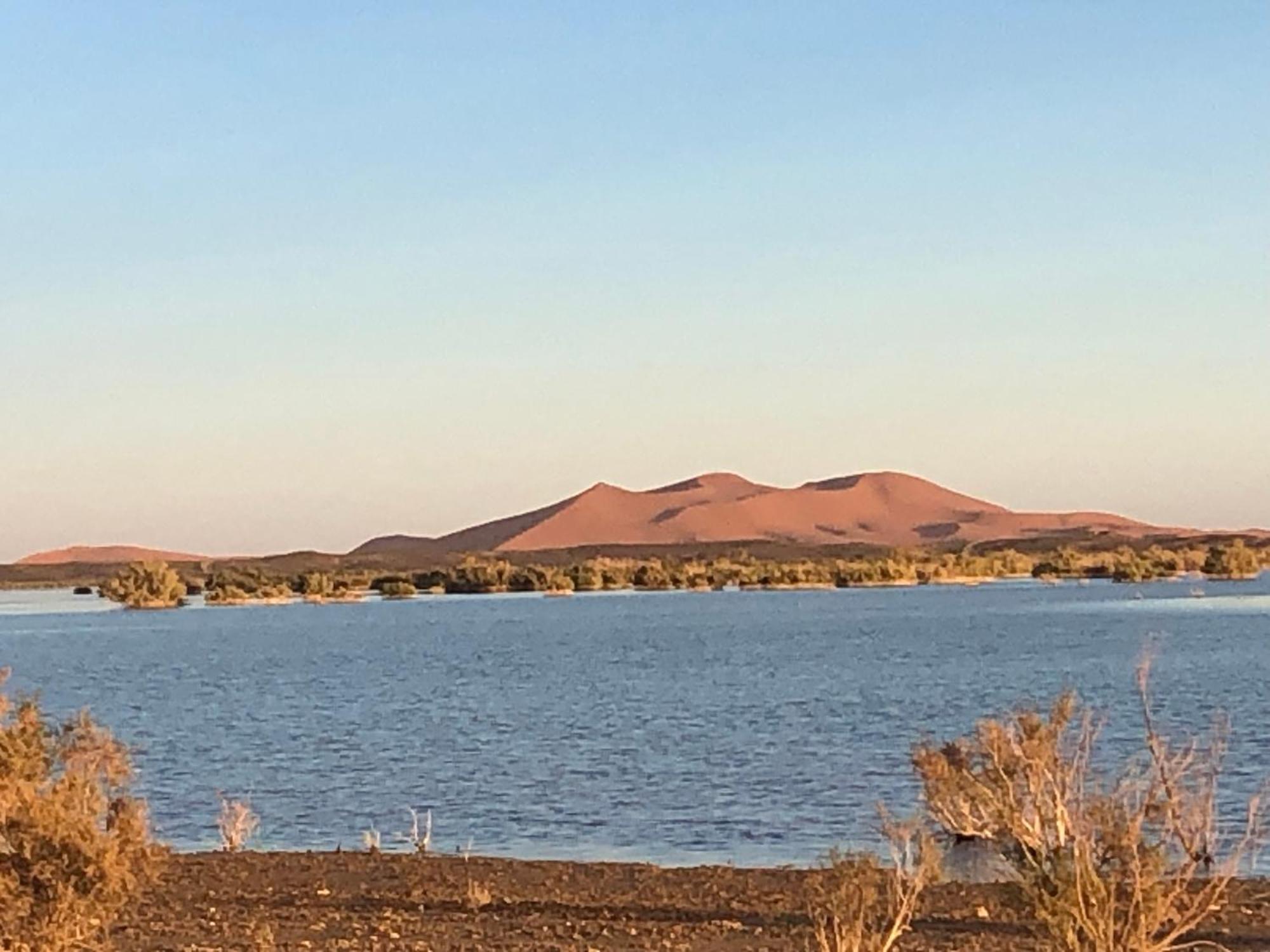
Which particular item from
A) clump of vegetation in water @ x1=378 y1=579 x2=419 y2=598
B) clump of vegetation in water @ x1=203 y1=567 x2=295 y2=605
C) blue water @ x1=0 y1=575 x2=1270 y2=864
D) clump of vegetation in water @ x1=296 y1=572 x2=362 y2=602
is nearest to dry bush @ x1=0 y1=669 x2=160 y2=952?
blue water @ x1=0 y1=575 x2=1270 y2=864

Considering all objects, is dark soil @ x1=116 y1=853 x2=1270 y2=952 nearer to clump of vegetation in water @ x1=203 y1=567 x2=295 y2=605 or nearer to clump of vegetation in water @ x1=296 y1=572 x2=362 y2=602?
clump of vegetation in water @ x1=203 y1=567 x2=295 y2=605

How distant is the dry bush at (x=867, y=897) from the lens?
9.14 m

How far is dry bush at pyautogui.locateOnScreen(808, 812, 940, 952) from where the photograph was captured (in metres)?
9.14

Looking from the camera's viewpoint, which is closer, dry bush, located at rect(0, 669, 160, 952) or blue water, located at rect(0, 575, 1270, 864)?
A: dry bush, located at rect(0, 669, 160, 952)

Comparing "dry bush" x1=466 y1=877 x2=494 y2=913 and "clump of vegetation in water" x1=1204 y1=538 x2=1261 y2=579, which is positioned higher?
"clump of vegetation in water" x1=1204 y1=538 x2=1261 y2=579

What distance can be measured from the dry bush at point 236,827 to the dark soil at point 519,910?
164 cm

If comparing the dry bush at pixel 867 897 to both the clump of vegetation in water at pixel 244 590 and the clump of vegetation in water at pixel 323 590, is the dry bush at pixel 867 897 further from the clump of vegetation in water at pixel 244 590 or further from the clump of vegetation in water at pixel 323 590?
the clump of vegetation in water at pixel 323 590

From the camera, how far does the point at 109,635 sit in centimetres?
8812

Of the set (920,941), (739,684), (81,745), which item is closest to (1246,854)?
(920,941)

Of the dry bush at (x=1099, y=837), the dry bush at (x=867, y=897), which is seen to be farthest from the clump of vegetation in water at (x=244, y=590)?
the dry bush at (x=1099, y=837)

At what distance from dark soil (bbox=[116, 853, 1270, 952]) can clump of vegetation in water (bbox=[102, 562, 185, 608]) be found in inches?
4644

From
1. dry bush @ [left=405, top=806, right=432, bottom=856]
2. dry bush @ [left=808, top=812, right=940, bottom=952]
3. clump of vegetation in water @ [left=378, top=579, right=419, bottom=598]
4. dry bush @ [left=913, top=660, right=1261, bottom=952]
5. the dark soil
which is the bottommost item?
dry bush @ [left=405, top=806, right=432, bottom=856]

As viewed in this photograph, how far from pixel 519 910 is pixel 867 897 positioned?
15.5 feet

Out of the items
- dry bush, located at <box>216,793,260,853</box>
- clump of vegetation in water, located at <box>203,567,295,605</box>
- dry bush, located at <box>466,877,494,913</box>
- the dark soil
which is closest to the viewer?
the dark soil
